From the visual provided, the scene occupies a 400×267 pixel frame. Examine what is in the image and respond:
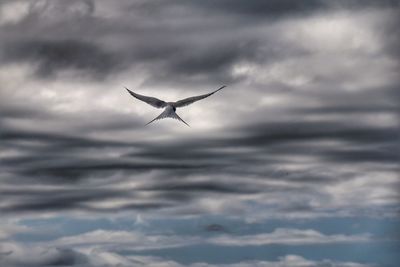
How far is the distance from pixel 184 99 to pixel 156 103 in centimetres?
498

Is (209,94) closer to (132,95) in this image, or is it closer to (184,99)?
(184,99)

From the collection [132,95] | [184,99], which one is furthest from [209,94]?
[132,95]

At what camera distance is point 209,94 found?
370ft

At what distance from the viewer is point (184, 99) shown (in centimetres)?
11562

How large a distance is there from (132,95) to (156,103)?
4.10m

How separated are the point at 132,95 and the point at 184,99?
28.1 feet

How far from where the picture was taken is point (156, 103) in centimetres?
11744

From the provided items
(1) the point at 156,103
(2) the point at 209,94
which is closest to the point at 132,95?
(1) the point at 156,103

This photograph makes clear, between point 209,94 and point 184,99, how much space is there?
16.1 ft

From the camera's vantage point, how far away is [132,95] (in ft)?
383

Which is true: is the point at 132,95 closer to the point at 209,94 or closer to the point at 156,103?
the point at 156,103
